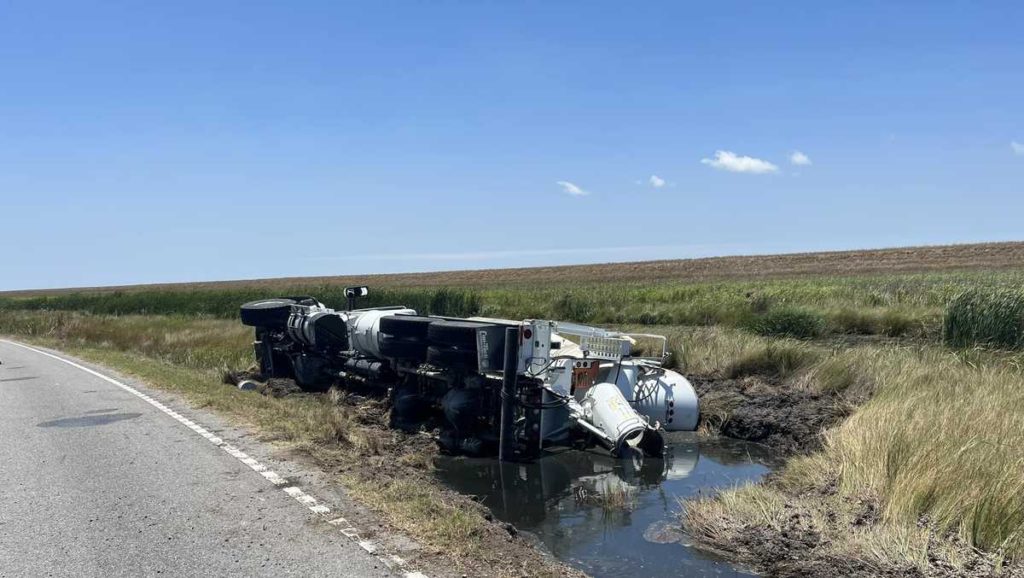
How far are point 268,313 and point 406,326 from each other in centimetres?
665

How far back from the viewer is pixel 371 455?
31.3 ft

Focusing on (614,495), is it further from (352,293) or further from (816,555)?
(352,293)

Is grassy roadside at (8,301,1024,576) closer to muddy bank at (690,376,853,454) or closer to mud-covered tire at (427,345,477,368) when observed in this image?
muddy bank at (690,376,853,454)

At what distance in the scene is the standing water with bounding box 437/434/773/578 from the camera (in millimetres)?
6520

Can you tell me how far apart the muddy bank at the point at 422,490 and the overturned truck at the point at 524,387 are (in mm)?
520

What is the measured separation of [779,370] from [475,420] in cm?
677

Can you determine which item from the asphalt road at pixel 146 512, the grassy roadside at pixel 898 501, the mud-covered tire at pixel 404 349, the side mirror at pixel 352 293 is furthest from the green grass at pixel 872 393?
the side mirror at pixel 352 293

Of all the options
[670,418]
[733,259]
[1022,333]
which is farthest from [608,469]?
[733,259]

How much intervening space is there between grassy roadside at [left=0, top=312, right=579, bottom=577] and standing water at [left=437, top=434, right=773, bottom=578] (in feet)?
2.14

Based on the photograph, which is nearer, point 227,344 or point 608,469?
point 608,469

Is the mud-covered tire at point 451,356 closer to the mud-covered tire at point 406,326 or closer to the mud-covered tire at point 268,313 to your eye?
the mud-covered tire at point 406,326

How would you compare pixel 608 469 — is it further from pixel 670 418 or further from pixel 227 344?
pixel 227 344

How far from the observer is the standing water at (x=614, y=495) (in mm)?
6520

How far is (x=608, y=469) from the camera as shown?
10.2m
